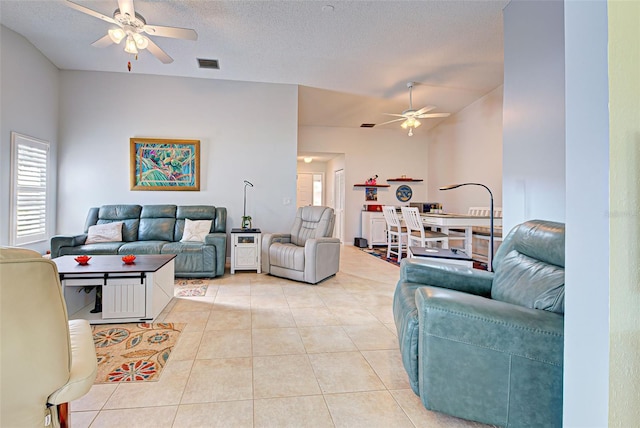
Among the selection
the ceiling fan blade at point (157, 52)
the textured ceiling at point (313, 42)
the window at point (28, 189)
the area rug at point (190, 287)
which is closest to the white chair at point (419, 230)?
the textured ceiling at point (313, 42)

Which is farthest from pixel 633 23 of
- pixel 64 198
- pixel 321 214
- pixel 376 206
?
pixel 376 206

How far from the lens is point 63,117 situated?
466 cm

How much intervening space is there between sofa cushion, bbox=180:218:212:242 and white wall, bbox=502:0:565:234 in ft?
12.3

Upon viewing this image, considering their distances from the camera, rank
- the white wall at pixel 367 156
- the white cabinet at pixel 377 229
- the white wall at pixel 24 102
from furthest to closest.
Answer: the white wall at pixel 367 156
the white cabinet at pixel 377 229
the white wall at pixel 24 102

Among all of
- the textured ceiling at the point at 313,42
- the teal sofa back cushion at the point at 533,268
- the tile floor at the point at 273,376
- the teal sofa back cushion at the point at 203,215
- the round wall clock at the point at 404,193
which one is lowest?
the tile floor at the point at 273,376

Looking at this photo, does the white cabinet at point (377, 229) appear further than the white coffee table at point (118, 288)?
Yes

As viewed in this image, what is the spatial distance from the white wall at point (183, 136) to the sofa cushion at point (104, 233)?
2.26 ft

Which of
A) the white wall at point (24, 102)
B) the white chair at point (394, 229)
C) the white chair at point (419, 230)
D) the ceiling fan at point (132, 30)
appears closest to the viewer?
the ceiling fan at point (132, 30)

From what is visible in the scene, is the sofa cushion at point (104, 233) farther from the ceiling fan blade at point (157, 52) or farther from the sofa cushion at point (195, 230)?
the ceiling fan blade at point (157, 52)

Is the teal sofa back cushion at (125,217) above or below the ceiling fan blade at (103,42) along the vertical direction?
below

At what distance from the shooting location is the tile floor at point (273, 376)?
1.49 meters

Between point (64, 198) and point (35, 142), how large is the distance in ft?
2.96

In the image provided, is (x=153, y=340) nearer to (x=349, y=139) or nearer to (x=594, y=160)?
(x=594, y=160)

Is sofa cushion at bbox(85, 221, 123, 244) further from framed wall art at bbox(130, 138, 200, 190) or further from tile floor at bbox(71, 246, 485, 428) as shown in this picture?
tile floor at bbox(71, 246, 485, 428)
